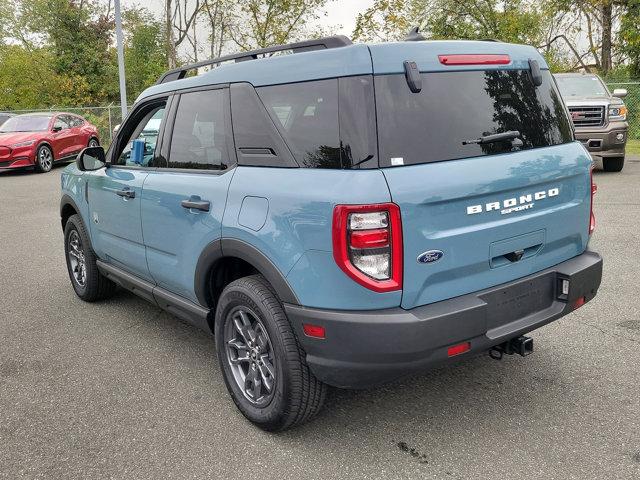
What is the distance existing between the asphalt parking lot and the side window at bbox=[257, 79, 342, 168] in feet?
4.50

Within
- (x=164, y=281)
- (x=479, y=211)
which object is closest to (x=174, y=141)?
(x=164, y=281)

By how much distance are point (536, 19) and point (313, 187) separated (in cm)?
2709

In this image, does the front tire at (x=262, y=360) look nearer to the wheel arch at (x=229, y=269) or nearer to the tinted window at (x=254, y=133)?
the wheel arch at (x=229, y=269)

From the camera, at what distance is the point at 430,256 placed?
2.53 meters

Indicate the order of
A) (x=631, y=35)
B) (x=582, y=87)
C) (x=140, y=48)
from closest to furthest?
(x=582, y=87), (x=631, y=35), (x=140, y=48)

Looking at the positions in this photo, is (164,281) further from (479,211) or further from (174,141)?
(479,211)

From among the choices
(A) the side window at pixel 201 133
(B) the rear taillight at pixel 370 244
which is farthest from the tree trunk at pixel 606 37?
(B) the rear taillight at pixel 370 244

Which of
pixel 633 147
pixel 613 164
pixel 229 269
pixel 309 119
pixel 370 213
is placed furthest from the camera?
pixel 633 147

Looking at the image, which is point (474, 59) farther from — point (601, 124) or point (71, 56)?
point (71, 56)

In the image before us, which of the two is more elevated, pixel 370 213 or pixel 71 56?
pixel 71 56

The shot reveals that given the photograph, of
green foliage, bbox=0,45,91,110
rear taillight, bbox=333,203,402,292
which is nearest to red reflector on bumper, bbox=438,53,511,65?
rear taillight, bbox=333,203,402,292

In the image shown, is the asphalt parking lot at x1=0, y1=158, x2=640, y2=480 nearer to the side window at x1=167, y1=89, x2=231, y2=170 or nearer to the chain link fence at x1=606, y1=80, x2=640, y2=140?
the side window at x1=167, y1=89, x2=231, y2=170

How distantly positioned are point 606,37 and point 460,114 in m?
27.2

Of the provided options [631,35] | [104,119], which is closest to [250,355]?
[631,35]
